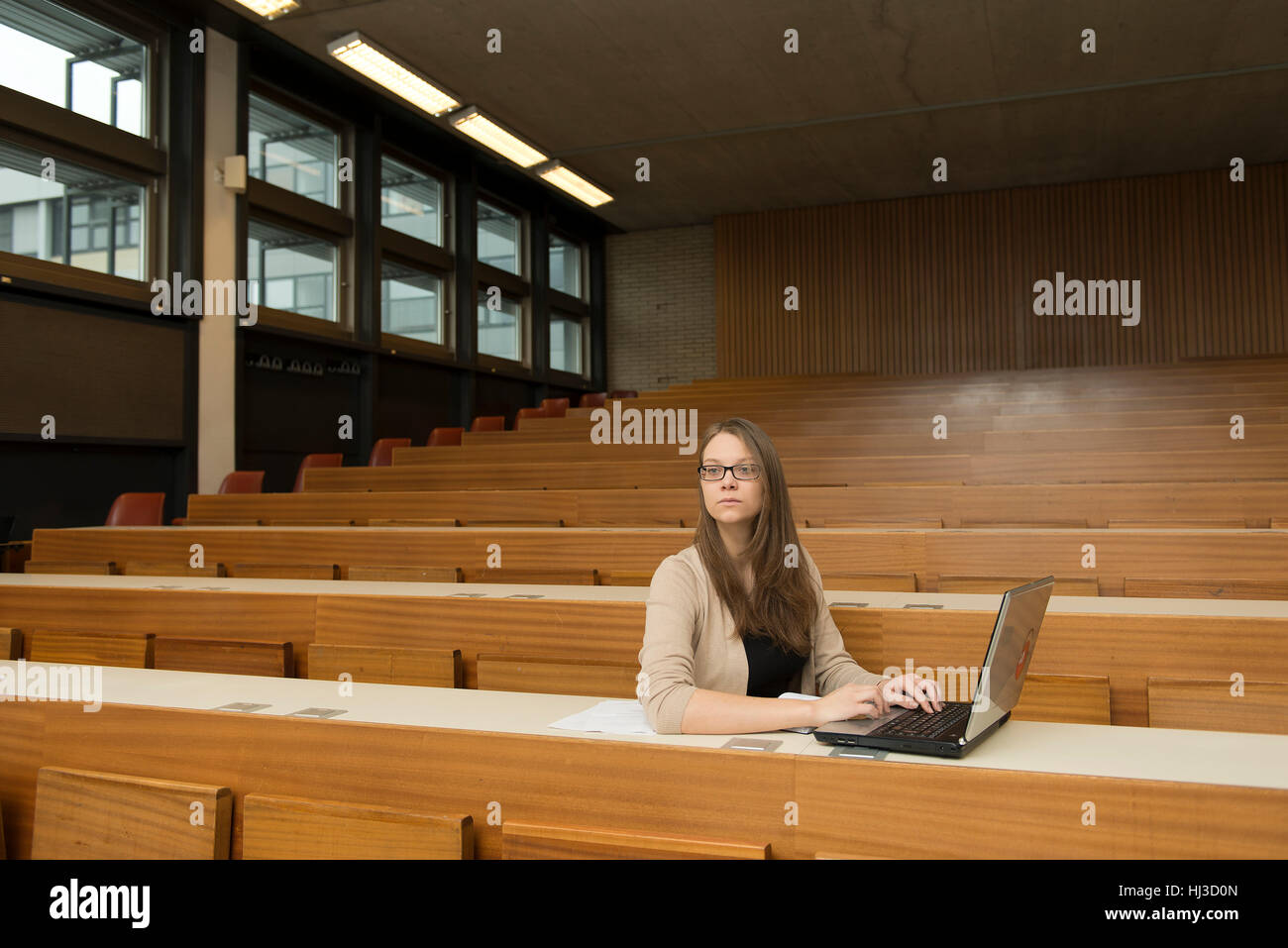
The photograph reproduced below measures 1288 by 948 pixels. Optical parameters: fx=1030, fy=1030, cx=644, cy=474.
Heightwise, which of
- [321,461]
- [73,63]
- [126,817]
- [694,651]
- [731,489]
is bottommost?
[126,817]

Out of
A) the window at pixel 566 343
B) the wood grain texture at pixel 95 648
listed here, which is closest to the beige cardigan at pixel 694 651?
the wood grain texture at pixel 95 648

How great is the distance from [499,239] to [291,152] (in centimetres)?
256

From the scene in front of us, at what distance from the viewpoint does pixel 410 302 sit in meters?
7.95

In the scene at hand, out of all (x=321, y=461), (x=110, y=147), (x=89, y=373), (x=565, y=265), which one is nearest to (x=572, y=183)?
(x=565, y=265)

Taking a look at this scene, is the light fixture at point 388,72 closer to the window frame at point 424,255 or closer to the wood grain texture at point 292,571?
the window frame at point 424,255

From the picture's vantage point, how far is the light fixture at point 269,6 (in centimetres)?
522

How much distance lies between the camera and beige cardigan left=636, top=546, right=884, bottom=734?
1347 millimetres

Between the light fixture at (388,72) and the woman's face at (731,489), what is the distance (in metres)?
5.09

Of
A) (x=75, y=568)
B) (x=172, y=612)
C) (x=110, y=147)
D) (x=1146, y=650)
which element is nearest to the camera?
(x=1146, y=650)

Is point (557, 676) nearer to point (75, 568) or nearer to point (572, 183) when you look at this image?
point (75, 568)

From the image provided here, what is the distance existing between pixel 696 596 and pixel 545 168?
7.00m

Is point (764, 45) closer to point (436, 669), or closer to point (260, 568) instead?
point (260, 568)
